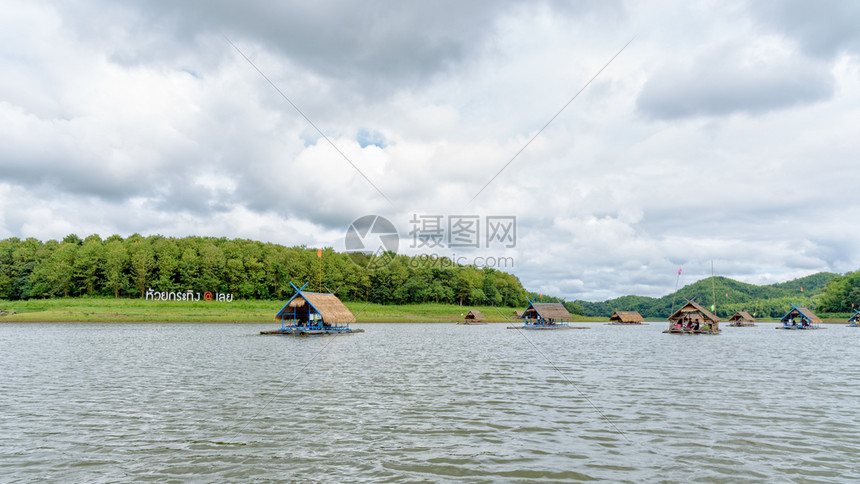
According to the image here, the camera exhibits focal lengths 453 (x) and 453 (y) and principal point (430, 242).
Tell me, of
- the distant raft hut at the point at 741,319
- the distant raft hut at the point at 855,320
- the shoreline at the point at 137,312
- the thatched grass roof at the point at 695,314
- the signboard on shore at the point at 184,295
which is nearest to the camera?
the thatched grass roof at the point at 695,314

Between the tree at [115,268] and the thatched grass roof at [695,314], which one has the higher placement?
the tree at [115,268]

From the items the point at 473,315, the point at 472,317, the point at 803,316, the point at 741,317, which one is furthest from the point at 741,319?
the point at 472,317

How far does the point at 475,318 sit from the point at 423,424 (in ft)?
326

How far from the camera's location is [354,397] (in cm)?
1734

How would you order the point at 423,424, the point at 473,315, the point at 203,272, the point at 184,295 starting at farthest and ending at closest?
the point at 203,272 < the point at 184,295 < the point at 473,315 < the point at 423,424

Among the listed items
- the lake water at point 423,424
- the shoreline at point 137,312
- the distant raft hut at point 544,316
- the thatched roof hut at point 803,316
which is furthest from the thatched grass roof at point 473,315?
the lake water at point 423,424

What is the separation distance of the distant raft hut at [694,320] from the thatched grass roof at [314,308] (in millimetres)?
55820

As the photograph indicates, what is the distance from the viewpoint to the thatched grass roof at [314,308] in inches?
2297

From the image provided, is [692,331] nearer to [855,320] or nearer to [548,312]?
[548,312]

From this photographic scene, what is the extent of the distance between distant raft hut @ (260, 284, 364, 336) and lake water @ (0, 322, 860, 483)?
3311 cm

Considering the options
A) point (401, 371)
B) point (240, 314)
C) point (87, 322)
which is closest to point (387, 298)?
point (240, 314)

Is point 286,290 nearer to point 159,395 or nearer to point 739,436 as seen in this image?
point 159,395

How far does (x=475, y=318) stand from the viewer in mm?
111000

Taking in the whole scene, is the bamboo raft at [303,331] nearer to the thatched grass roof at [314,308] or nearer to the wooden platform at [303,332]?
the wooden platform at [303,332]
